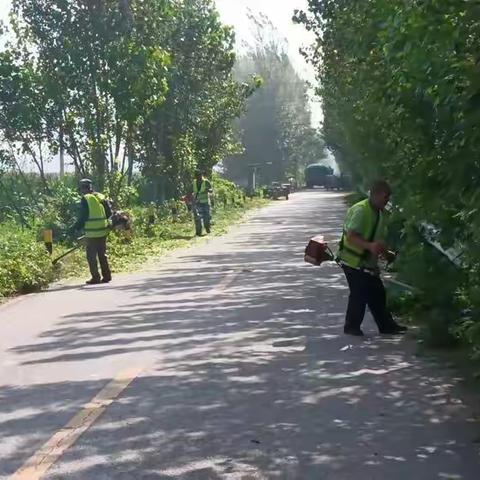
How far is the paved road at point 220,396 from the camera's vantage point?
5.72m

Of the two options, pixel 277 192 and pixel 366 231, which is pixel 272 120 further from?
pixel 366 231

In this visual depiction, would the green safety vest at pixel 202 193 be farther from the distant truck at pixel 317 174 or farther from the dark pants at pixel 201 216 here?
the distant truck at pixel 317 174

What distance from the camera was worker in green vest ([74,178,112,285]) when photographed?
16375 millimetres

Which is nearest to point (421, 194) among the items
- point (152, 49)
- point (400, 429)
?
point (400, 429)

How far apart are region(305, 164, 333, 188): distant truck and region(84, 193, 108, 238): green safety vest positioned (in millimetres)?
82987

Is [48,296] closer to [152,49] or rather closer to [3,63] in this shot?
[152,49]

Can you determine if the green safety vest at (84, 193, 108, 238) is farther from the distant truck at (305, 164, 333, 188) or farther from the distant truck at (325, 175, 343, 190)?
the distant truck at (305, 164, 333, 188)

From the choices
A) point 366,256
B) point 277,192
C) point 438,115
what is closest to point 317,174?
point 277,192

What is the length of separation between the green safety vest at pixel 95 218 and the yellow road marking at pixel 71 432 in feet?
27.2

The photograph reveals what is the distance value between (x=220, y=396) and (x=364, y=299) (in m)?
3.14

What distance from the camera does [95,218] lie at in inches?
646

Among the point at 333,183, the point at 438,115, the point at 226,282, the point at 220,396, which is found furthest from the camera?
the point at 333,183

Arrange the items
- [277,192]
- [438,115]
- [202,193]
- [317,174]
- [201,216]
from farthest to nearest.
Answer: [317,174] → [277,192] → [201,216] → [202,193] → [438,115]

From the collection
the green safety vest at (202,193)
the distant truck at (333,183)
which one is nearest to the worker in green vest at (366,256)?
the green safety vest at (202,193)
